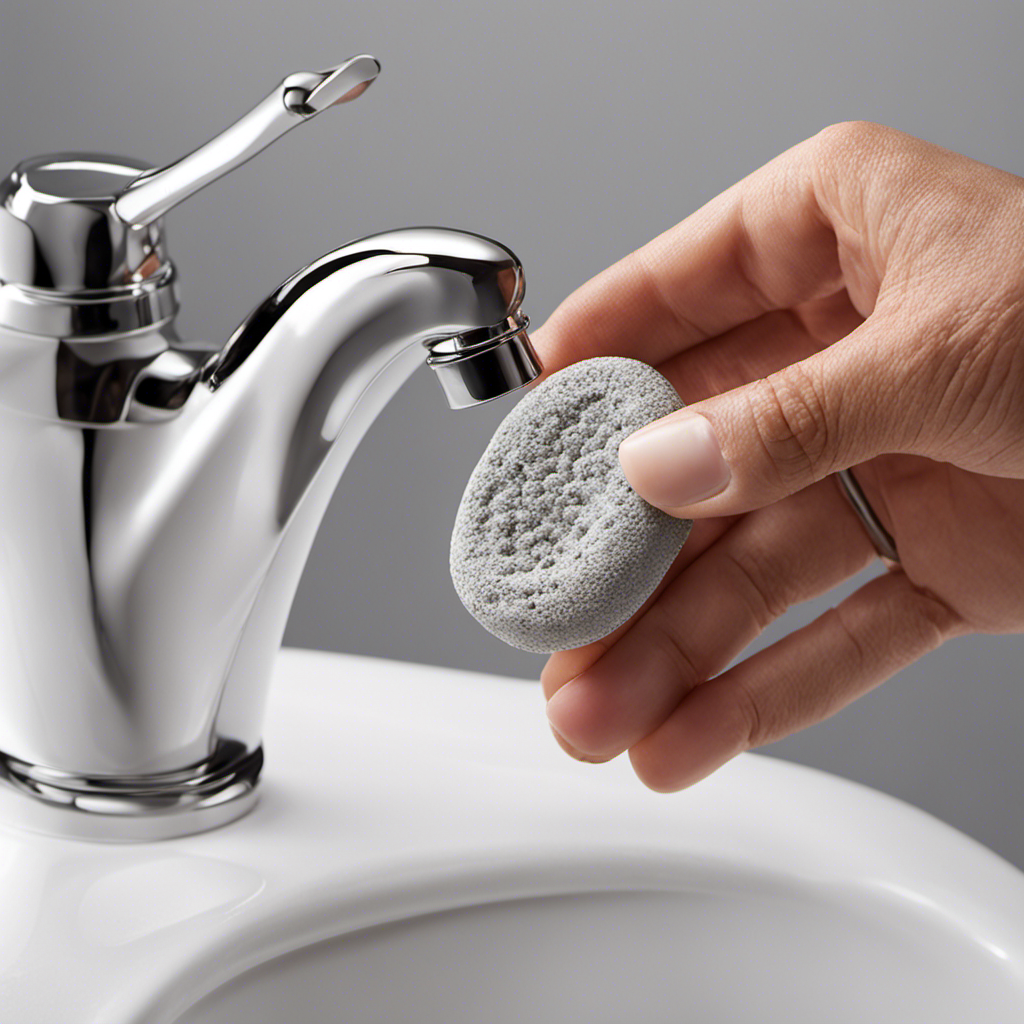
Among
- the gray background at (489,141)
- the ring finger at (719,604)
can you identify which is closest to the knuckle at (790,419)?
the ring finger at (719,604)

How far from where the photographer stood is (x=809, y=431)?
383mm

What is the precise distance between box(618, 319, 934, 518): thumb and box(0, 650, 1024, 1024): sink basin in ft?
0.48

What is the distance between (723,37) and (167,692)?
62cm

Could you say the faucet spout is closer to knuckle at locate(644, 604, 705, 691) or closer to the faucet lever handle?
the faucet lever handle

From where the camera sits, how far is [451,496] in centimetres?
96

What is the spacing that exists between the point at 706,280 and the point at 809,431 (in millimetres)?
210

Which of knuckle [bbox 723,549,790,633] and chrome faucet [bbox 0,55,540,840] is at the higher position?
chrome faucet [bbox 0,55,540,840]

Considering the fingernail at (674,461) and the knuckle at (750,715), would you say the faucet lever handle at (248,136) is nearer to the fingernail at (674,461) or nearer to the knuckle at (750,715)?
the fingernail at (674,461)

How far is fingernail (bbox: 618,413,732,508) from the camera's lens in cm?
37

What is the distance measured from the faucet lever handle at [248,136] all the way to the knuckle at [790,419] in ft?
0.54

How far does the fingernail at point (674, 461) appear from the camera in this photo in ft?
1.21

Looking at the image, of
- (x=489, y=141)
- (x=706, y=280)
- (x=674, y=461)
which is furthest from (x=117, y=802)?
(x=489, y=141)

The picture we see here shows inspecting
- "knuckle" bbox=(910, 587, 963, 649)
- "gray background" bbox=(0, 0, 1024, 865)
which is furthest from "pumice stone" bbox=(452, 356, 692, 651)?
"gray background" bbox=(0, 0, 1024, 865)

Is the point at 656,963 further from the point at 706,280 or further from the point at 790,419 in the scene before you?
the point at 706,280
